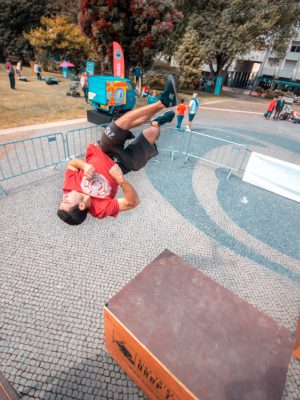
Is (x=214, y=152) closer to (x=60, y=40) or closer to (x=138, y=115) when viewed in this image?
(x=138, y=115)

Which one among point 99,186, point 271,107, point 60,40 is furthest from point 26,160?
point 60,40

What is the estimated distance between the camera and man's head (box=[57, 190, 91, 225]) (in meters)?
3.05

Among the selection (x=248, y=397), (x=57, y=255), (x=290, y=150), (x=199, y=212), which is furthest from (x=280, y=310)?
(x=290, y=150)

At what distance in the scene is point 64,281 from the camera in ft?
12.0

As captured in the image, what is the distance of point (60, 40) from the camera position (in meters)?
27.4

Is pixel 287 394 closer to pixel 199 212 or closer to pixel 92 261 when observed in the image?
pixel 92 261

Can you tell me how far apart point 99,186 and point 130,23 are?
753 inches

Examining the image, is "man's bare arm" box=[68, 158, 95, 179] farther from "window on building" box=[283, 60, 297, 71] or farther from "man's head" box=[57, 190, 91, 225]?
"window on building" box=[283, 60, 297, 71]

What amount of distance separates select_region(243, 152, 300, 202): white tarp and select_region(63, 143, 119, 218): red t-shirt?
5.16 m

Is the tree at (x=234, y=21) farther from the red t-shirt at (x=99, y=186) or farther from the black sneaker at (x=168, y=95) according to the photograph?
the red t-shirt at (x=99, y=186)

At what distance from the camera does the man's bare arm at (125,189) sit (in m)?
3.07

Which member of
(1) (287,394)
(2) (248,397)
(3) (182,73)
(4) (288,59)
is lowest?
(1) (287,394)

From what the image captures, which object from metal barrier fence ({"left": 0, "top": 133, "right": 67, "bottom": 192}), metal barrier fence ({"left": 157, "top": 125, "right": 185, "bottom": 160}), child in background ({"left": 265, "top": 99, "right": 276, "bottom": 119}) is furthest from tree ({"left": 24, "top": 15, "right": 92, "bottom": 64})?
metal barrier fence ({"left": 0, "top": 133, "right": 67, "bottom": 192})

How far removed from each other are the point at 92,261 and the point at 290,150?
38.9ft
